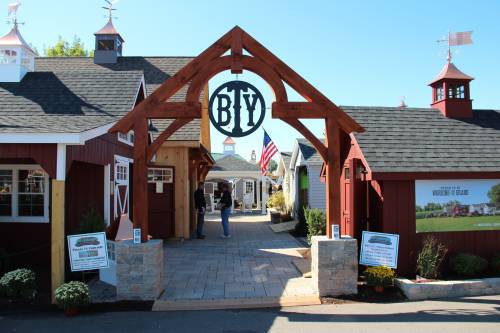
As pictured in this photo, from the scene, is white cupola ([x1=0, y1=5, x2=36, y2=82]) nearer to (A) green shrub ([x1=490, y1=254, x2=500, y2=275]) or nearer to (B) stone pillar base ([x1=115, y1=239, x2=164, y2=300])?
(B) stone pillar base ([x1=115, y1=239, x2=164, y2=300])

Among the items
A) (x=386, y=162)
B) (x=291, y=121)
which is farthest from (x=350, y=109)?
(x=291, y=121)

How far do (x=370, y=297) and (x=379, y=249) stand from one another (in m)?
0.87

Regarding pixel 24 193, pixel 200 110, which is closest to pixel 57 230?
pixel 200 110

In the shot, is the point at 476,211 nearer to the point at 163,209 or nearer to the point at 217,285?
the point at 217,285

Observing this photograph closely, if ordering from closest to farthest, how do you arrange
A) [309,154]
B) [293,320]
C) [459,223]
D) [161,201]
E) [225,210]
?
[293,320]
[459,223]
[161,201]
[225,210]
[309,154]

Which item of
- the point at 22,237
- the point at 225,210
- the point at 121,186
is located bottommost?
the point at 22,237

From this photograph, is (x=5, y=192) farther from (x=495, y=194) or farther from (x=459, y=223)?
(x=495, y=194)

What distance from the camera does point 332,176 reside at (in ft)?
25.3

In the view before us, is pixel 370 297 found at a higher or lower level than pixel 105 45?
lower

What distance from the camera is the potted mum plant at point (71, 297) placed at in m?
6.62

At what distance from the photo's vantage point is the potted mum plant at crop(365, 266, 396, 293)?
7.59 m

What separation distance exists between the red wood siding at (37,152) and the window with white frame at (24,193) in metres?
2.75

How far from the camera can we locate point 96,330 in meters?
5.99

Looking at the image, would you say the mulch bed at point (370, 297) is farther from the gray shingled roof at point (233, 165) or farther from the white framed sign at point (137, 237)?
the gray shingled roof at point (233, 165)
